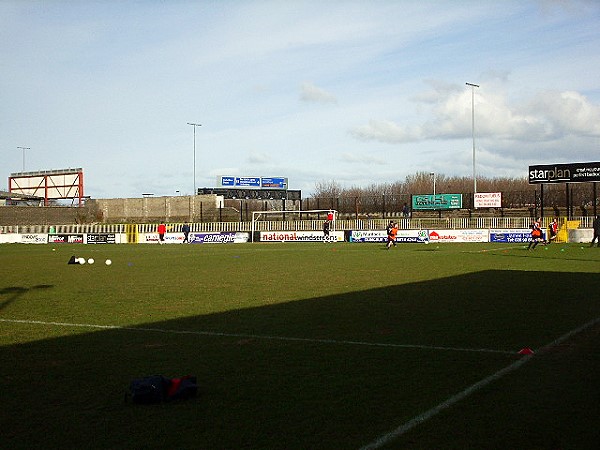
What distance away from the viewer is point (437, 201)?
217 ft

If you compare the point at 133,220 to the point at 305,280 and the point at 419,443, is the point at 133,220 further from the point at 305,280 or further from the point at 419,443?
the point at 419,443

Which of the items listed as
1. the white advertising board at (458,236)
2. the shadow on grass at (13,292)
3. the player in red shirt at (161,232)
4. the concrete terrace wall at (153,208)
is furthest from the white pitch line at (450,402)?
the concrete terrace wall at (153,208)

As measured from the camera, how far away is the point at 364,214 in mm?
69812

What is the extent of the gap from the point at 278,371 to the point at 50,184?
106 m

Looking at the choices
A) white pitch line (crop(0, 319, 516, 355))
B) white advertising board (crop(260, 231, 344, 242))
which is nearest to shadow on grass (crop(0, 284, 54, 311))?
white pitch line (crop(0, 319, 516, 355))

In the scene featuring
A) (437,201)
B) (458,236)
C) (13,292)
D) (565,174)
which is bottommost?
(13,292)

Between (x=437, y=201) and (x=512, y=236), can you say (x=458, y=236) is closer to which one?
(x=512, y=236)

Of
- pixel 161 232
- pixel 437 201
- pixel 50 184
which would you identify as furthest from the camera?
pixel 50 184

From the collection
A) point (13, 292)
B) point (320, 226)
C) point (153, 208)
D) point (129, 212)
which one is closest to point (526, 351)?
point (13, 292)

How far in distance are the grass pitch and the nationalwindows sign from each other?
40766mm

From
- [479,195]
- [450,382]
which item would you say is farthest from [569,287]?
[479,195]

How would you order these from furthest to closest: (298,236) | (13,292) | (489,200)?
(489,200), (298,236), (13,292)

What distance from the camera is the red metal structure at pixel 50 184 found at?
10419 centimetres

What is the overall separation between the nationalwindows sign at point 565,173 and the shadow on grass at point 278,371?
147 feet
